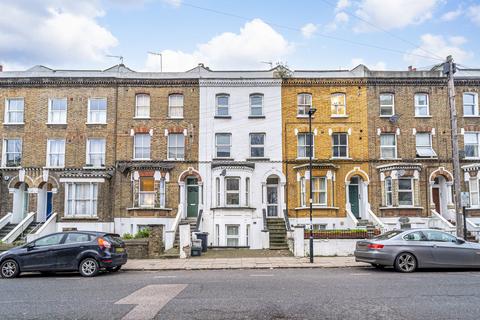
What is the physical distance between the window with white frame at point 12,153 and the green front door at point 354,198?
21.3m

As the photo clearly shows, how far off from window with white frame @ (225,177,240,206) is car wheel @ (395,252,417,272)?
44.0 ft

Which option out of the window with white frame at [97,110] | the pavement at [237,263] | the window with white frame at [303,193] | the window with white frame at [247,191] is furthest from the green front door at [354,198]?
the window with white frame at [97,110]

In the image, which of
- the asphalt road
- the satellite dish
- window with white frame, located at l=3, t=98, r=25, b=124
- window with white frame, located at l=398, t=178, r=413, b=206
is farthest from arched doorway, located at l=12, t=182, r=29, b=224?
the satellite dish

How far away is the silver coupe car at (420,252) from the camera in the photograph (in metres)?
15.1

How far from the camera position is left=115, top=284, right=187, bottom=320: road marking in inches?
326

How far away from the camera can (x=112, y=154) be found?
92.2ft

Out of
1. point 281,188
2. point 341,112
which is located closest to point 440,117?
point 341,112

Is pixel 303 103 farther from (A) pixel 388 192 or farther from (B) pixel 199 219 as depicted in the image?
(B) pixel 199 219

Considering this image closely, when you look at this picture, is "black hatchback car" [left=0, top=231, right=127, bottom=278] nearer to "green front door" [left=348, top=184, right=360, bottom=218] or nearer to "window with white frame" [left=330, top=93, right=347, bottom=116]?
"green front door" [left=348, top=184, right=360, bottom=218]

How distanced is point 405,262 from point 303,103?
15.5 metres

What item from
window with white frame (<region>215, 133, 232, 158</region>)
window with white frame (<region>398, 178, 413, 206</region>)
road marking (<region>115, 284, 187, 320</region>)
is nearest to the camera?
road marking (<region>115, 284, 187, 320</region>)

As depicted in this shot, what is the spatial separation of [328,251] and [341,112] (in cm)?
1130

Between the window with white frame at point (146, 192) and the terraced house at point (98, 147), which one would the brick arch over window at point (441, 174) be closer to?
the terraced house at point (98, 147)

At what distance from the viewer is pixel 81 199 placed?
2747cm
